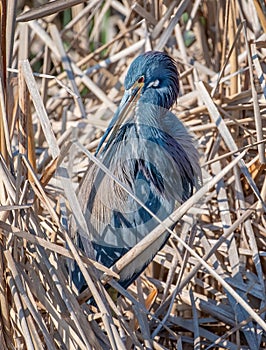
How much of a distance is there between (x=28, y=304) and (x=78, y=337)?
12cm

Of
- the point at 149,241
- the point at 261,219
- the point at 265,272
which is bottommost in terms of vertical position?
the point at 265,272

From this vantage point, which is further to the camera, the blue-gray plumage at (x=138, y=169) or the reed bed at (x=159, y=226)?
the blue-gray plumage at (x=138, y=169)

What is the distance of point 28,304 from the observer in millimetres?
1366

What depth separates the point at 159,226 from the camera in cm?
133

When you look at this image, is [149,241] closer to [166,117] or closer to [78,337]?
[78,337]

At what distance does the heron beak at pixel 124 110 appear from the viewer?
174 cm

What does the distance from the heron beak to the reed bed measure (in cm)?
10

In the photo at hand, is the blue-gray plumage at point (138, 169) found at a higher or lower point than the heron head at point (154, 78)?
lower

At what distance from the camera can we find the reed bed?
4.59 ft

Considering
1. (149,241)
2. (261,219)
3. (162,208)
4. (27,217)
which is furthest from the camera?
(261,219)

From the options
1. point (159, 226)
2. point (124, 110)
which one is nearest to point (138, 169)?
point (124, 110)

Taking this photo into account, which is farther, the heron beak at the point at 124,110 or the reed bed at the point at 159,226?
the heron beak at the point at 124,110

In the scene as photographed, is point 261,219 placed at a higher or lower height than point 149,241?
lower

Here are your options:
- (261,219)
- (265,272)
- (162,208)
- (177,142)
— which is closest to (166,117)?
(177,142)
